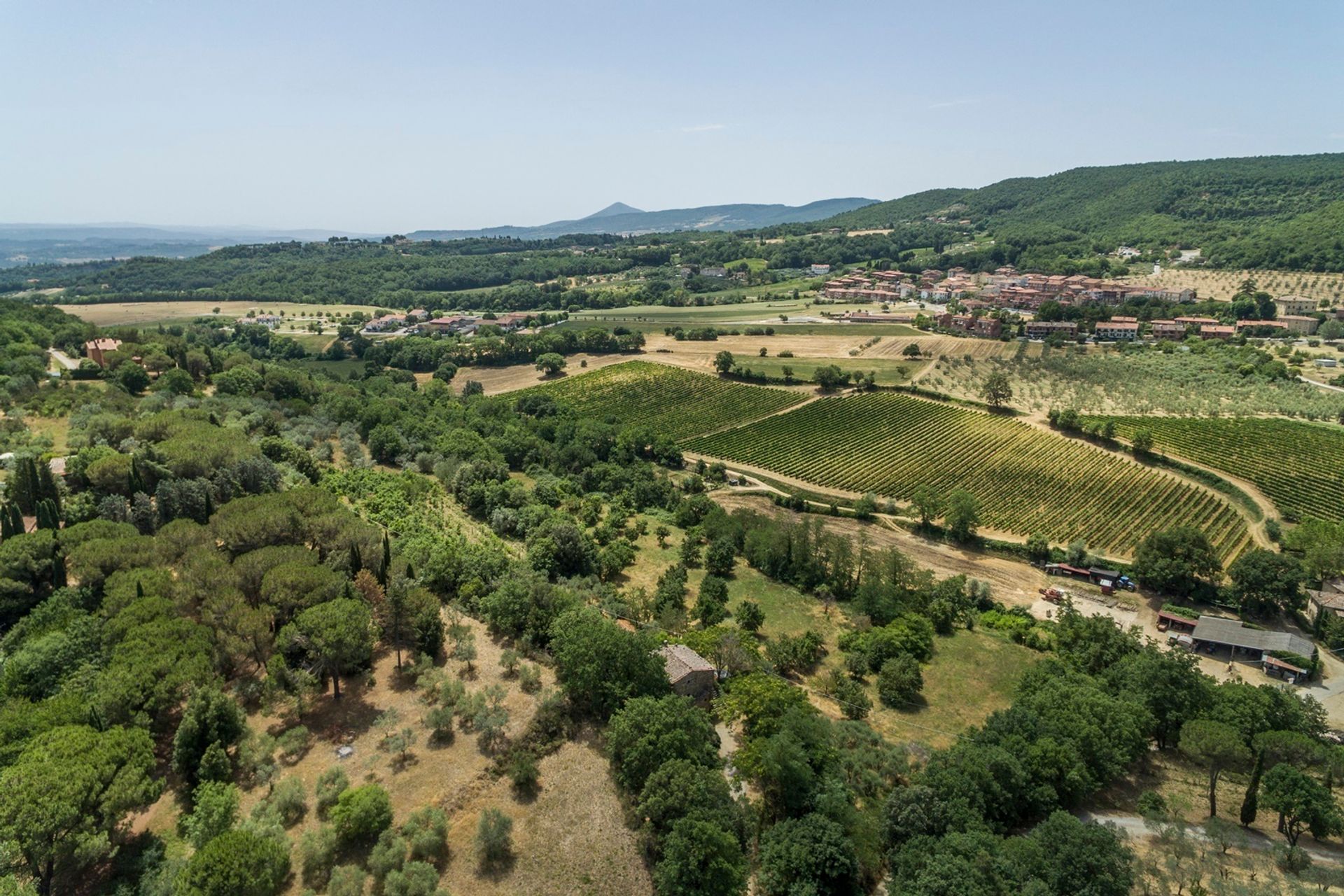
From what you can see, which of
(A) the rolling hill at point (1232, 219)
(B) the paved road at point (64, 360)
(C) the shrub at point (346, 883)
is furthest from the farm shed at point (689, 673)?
(A) the rolling hill at point (1232, 219)

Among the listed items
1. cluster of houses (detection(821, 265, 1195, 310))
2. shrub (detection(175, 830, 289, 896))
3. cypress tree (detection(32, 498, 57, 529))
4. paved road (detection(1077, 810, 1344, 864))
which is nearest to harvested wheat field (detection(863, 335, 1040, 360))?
cluster of houses (detection(821, 265, 1195, 310))

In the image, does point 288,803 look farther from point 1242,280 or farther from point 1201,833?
point 1242,280

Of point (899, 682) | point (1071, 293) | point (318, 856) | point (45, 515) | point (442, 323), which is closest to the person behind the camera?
point (318, 856)

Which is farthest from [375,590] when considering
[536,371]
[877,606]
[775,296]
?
[775,296]

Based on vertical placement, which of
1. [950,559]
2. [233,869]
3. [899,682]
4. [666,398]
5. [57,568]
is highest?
[57,568]

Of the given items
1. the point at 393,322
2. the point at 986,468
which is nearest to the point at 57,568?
the point at 986,468

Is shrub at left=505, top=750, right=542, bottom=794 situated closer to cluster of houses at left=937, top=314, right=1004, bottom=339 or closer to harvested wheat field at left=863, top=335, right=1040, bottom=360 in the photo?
harvested wheat field at left=863, top=335, right=1040, bottom=360

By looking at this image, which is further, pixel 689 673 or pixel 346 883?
pixel 689 673
